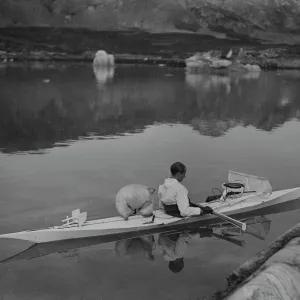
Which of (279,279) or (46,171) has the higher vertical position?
(279,279)

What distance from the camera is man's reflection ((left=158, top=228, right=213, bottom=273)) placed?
31.1 ft

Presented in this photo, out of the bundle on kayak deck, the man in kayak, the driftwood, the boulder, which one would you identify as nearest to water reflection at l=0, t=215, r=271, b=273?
the man in kayak

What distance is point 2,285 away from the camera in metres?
8.34

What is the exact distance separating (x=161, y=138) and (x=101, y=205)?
1006cm

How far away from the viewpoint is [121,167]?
16312 millimetres

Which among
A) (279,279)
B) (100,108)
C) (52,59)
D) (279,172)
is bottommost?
(52,59)

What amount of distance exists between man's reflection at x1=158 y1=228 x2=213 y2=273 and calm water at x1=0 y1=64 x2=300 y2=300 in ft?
0.45

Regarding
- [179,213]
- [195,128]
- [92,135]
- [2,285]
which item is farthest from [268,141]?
[2,285]

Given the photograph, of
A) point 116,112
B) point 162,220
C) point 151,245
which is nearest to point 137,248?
point 151,245

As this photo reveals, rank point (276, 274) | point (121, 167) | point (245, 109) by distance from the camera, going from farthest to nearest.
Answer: point (245, 109), point (121, 167), point (276, 274)

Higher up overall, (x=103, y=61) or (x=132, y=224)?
(x=132, y=224)

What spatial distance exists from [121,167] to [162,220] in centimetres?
631

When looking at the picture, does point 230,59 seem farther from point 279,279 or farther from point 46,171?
point 279,279

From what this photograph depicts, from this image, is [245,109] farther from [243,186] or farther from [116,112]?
[243,186]
